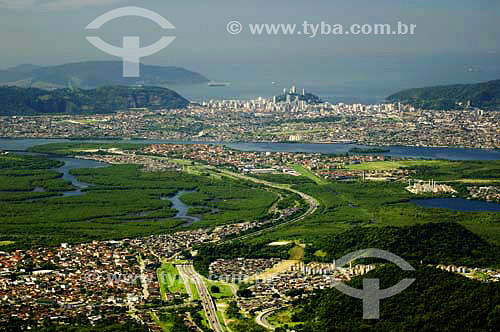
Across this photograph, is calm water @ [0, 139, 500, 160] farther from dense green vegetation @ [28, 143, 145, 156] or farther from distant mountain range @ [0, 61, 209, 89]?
distant mountain range @ [0, 61, 209, 89]

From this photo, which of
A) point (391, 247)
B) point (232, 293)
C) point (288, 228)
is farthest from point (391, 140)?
point (232, 293)

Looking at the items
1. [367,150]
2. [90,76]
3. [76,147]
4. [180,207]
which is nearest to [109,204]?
[180,207]

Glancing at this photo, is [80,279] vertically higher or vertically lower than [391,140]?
lower

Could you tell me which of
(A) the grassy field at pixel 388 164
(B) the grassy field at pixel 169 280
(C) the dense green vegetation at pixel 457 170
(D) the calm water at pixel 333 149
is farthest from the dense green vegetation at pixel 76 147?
(B) the grassy field at pixel 169 280

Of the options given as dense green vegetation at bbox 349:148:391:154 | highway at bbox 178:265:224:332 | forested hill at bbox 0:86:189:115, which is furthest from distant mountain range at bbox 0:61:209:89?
highway at bbox 178:265:224:332

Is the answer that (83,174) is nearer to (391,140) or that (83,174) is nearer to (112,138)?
(112,138)
